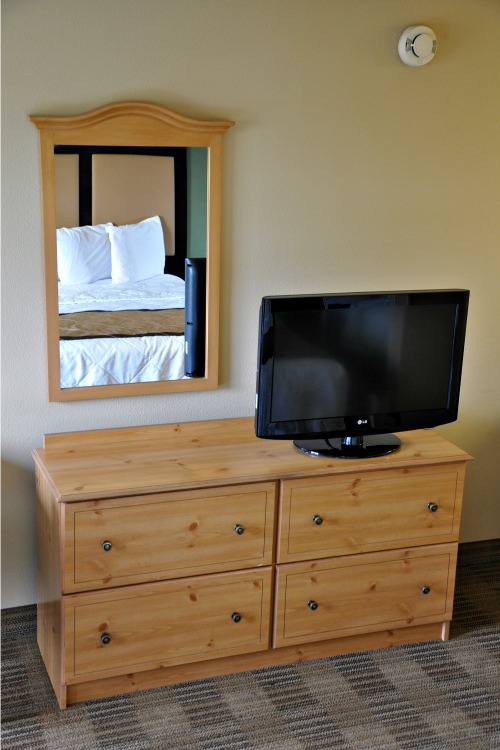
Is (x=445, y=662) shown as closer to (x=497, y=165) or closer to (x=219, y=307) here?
(x=219, y=307)

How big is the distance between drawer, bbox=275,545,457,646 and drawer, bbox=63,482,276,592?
177 mm

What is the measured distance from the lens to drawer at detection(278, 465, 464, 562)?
9.24ft

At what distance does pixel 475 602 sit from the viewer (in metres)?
3.34

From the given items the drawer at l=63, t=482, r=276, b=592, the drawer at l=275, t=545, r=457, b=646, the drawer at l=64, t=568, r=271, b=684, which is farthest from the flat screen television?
the drawer at l=64, t=568, r=271, b=684

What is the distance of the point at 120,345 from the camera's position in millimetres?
2922

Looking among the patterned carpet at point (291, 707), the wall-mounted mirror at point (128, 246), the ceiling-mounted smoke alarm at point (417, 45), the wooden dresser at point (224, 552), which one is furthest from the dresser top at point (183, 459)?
the ceiling-mounted smoke alarm at point (417, 45)

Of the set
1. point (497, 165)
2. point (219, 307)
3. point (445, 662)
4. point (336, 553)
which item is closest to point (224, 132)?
point (219, 307)

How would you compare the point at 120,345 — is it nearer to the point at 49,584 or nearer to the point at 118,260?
the point at 118,260

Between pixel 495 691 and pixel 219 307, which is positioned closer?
pixel 495 691

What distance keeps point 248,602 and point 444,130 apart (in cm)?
177

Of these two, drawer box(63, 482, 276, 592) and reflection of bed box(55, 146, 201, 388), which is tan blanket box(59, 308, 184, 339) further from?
drawer box(63, 482, 276, 592)

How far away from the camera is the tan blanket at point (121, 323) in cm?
286

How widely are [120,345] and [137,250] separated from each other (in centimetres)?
31

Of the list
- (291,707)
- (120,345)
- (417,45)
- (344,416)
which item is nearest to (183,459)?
(120,345)
